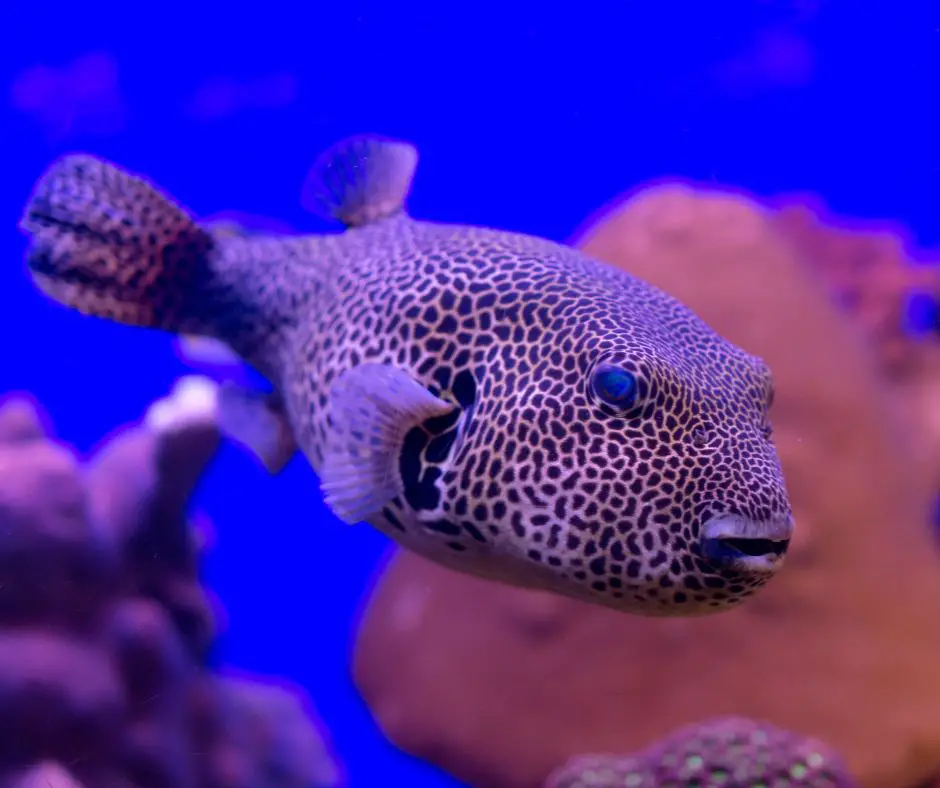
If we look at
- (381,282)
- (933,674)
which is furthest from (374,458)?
(933,674)

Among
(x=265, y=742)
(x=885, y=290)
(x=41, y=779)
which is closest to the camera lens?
(x=41, y=779)

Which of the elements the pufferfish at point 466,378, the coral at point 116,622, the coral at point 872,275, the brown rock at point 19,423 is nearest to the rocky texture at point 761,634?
the coral at point 872,275

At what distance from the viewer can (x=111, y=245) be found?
286 cm

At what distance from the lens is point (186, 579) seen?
3.14 metres

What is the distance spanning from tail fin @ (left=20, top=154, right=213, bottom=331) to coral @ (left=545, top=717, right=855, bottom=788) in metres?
2.25

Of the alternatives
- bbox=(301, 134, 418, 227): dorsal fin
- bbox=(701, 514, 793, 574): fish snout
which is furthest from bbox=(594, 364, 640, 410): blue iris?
bbox=(301, 134, 418, 227): dorsal fin

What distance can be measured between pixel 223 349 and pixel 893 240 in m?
Answer: 3.84

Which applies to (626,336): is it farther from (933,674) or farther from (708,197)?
(708,197)

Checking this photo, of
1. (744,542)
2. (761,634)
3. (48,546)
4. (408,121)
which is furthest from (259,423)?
(408,121)

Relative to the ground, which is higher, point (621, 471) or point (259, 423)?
point (621, 471)

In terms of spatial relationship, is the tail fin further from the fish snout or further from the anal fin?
the fish snout

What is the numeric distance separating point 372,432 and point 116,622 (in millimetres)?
1299

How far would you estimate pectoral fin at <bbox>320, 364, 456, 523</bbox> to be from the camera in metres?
2.14

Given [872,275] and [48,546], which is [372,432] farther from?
[872,275]
